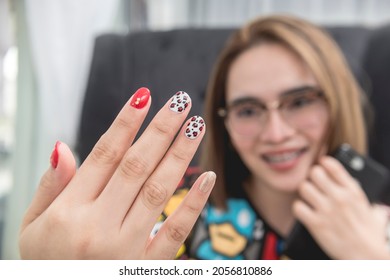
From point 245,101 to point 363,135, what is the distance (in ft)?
1.15

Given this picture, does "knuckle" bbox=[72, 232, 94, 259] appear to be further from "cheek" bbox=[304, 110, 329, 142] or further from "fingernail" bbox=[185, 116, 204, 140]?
"cheek" bbox=[304, 110, 329, 142]

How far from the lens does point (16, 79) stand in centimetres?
81

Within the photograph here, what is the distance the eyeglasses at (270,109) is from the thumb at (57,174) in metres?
0.35

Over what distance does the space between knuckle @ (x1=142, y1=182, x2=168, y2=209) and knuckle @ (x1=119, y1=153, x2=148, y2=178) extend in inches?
0.7

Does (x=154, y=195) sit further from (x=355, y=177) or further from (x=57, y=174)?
(x=355, y=177)

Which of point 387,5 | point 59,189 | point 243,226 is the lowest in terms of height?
point 243,226

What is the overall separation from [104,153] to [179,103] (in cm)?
8

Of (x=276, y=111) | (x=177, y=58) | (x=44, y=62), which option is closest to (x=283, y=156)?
(x=276, y=111)

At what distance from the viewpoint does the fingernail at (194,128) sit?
1.08 feet

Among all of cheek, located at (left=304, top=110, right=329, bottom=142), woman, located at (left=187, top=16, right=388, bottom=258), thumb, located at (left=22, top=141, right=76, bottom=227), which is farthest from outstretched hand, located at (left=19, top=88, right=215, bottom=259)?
cheek, located at (left=304, top=110, right=329, bottom=142)

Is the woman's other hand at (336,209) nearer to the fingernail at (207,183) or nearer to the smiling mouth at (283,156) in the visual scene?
the smiling mouth at (283,156)

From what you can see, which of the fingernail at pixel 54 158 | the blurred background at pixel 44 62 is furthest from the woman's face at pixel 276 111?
the fingernail at pixel 54 158
